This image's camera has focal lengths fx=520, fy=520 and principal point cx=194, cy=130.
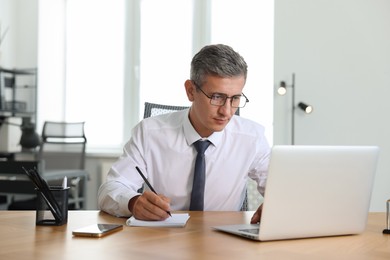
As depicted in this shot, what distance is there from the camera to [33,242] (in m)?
1.24

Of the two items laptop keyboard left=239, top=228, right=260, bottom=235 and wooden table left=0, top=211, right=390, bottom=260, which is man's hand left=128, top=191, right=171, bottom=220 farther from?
laptop keyboard left=239, top=228, right=260, bottom=235

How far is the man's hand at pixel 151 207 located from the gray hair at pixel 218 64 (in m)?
0.52

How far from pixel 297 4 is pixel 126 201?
116 inches

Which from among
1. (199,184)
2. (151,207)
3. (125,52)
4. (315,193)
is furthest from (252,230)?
(125,52)

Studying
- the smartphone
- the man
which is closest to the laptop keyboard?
the smartphone

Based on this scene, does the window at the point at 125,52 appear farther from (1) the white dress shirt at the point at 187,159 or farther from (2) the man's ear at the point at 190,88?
(2) the man's ear at the point at 190,88

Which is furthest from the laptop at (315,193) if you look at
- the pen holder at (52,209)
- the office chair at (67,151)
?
the office chair at (67,151)

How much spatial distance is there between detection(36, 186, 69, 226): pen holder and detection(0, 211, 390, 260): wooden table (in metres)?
0.03

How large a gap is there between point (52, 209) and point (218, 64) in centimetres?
74

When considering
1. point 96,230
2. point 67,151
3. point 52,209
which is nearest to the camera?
point 96,230

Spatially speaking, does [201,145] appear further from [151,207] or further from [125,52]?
[125,52]

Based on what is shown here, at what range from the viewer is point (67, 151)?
508cm

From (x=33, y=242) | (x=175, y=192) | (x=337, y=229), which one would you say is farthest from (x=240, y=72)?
(x=33, y=242)

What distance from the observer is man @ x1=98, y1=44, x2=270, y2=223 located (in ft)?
5.92
